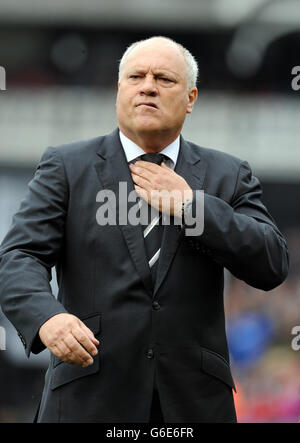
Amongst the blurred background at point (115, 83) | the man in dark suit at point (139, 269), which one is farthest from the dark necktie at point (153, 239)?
the blurred background at point (115, 83)

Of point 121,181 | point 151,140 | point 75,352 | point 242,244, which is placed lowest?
point 75,352

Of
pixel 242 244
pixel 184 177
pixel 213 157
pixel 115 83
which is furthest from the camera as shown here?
pixel 115 83

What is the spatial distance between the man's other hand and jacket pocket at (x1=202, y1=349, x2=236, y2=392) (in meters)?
0.43

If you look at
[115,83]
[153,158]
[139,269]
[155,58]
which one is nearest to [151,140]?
[153,158]

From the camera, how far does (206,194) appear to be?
295cm

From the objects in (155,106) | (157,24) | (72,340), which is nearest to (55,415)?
(72,340)

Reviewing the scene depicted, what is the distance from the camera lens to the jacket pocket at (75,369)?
9.45 feet

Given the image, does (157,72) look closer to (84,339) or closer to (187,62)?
(187,62)

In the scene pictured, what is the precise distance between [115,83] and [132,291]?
46.2 ft

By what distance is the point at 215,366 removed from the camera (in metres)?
2.95

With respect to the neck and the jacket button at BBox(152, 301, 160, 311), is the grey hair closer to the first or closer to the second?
the neck

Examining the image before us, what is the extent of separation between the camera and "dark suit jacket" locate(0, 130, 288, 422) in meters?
2.87

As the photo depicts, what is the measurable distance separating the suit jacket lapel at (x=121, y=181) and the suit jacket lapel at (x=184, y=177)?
5 cm

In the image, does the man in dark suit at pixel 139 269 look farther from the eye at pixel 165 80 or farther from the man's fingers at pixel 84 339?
the man's fingers at pixel 84 339
